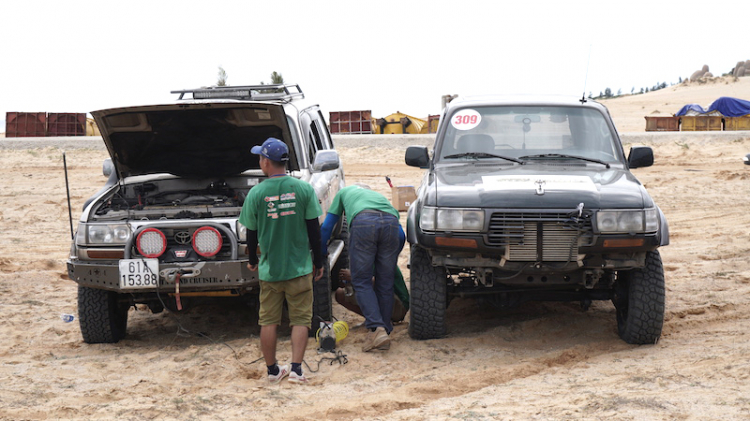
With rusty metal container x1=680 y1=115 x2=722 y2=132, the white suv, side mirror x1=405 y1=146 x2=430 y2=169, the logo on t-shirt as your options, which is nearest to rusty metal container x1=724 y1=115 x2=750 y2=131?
rusty metal container x1=680 y1=115 x2=722 y2=132

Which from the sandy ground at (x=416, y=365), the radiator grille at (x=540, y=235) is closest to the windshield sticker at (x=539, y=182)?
the radiator grille at (x=540, y=235)

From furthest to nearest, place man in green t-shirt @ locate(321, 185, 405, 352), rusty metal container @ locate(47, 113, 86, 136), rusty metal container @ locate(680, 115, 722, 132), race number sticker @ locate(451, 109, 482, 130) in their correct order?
rusty metal container @ locate(47, 113, 86, 136), rusty metal container @ locate(680, 115, 722, 132), race number sticker @ locate(451, 109, 482, 130), man in green t-shirt @ locate(321, 185, 405, 352)

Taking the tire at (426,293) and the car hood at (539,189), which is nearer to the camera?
the car hood at (539,189)

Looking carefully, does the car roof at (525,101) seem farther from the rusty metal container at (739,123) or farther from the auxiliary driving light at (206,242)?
the rusty metal container at (739,123)

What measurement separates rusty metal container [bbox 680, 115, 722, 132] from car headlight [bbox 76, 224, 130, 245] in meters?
29.6

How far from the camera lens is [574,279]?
20.4 ft

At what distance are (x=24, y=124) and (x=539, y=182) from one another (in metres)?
32.5

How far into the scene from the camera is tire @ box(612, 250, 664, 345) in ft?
20.3

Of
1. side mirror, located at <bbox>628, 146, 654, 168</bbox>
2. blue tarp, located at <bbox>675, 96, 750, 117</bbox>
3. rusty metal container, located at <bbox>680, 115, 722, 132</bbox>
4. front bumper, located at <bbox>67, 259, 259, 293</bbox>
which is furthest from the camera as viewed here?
blue tarp, located at <bbox>675, 96, 750, 117</bbox>

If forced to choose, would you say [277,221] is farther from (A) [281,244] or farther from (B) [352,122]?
(B) [352,122]

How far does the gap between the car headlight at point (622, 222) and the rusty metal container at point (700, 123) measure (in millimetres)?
28370

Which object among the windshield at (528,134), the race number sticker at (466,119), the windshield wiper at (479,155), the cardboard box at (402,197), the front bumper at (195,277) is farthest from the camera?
the cardboard box at (402,197)

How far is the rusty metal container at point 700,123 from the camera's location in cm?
3209

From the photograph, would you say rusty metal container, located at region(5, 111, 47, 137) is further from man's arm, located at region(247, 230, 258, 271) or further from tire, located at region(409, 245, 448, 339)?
man's arm, located at region(247, 230, 258, 271)
